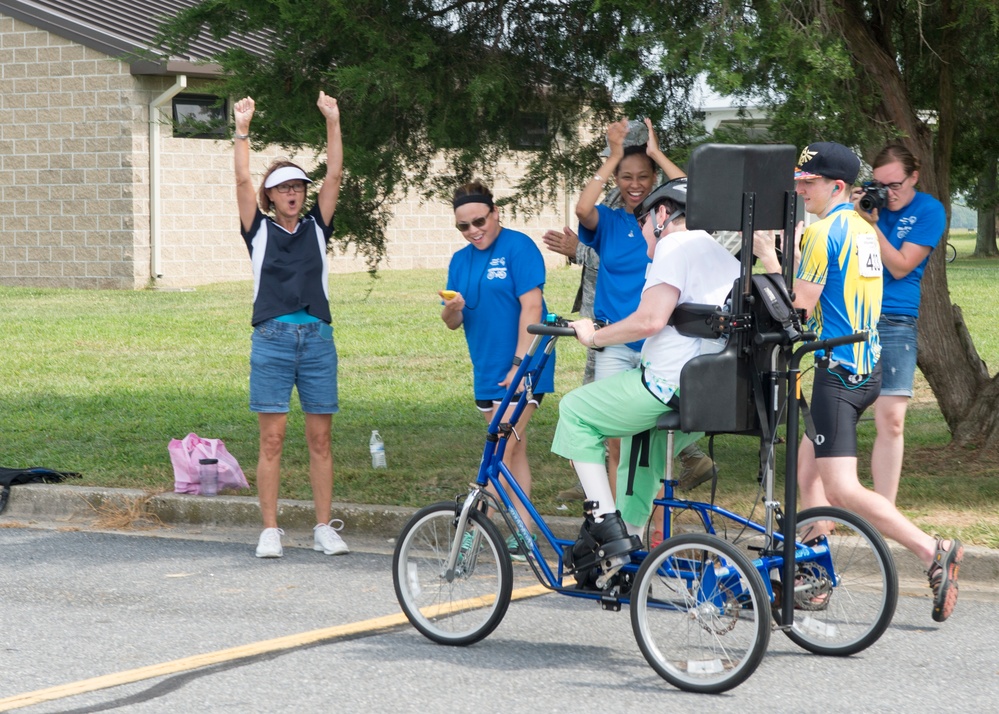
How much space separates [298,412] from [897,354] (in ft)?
21.3

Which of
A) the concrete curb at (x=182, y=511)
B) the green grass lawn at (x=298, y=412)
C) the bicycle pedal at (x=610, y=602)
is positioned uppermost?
the bicycle pedal at (x=610, y=602)

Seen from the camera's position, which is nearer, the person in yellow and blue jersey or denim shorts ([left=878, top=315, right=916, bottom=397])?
the person in yellow and blue jersey

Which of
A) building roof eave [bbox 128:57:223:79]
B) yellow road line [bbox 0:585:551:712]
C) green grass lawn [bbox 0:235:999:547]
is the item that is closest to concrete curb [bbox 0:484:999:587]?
green grass lawn [bbox 0:235:999:547]

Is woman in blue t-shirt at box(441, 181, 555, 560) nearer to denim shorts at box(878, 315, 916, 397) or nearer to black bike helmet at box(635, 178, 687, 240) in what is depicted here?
black bike helmet at box(635, 178, 687, 240)

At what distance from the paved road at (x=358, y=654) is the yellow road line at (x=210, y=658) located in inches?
0.6

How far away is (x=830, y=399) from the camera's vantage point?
5461 millimetres

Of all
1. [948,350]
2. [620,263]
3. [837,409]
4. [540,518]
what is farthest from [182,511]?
[948,350]

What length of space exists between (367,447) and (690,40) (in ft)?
13.9

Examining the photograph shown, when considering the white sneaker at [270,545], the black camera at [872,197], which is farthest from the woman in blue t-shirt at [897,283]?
the white sneaker at [270,545]

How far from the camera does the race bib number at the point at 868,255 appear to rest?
5.36m

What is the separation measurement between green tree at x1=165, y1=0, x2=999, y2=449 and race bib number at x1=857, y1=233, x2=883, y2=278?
1210 millimetres

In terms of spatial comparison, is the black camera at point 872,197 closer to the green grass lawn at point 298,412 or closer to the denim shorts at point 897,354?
the denim shorts at point 897,354

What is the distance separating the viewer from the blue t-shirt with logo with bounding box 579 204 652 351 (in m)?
6.64

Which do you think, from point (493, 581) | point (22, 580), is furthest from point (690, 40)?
point (22, 580)
